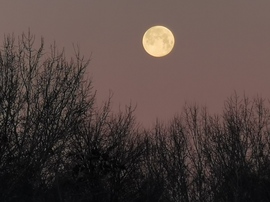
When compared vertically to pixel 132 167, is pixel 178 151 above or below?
above

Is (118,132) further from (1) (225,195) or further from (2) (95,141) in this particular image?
(1) (225,195)

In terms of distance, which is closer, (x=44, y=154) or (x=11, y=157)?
(x=11, y=157)

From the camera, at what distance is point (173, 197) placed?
133ft

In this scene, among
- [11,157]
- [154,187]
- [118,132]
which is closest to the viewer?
[11,157]

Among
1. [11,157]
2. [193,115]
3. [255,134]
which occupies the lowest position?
[11,157]

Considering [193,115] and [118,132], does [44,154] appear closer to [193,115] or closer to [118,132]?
[118,132]

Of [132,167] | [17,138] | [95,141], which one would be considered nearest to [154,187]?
[132,167]

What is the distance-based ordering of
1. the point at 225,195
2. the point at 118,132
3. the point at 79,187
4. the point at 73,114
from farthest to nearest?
the point at 225,195 → the point at 118,132 → the point at 79,187 → the point at 73,114

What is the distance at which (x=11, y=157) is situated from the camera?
17.0 metres

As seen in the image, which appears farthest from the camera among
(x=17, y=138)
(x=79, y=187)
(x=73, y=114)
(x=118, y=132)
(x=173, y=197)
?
(x=173, y=197)

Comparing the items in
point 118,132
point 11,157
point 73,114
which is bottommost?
point 11,157

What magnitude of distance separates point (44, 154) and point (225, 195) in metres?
20.7

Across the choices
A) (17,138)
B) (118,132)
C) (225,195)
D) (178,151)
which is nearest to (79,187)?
(118,132)

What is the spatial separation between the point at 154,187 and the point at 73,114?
14.6 metres
